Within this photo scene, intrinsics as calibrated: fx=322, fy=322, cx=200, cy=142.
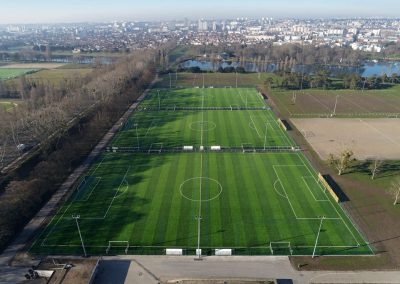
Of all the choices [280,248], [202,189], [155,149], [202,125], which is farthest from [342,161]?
[202,125]

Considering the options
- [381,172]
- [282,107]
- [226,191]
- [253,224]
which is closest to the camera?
[253,224]

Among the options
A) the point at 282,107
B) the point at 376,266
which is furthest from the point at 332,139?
the point at 376,266

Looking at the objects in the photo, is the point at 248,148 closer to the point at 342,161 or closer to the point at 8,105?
the point at 342,161

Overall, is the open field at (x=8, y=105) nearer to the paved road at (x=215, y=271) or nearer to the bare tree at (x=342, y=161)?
the paved road at (x=215, y=271)

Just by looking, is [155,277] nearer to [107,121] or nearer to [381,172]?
[381,172]

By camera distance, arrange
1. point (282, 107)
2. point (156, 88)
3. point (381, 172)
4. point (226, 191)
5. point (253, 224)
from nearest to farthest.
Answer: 1. point (253, 224)
2. point (226, 191)
3. point (381, 172)
4. point (282, 107)
5. point (156, 88)

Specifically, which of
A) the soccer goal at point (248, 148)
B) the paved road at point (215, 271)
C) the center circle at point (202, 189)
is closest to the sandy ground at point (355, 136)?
the soccer goal at point (248, 148)

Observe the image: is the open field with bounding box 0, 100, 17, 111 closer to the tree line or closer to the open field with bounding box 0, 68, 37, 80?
the tree line
